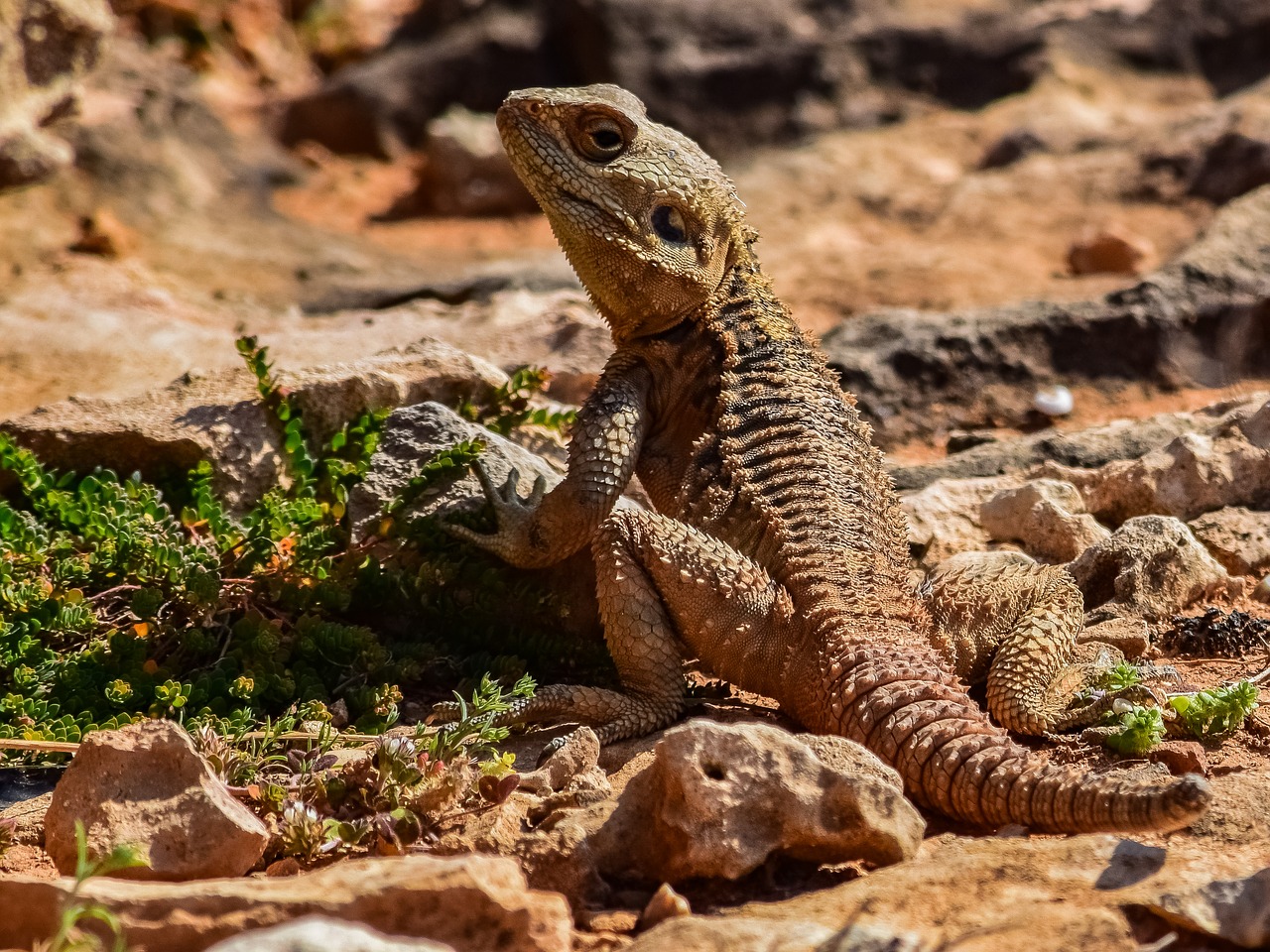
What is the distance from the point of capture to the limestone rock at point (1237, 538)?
20.0ft

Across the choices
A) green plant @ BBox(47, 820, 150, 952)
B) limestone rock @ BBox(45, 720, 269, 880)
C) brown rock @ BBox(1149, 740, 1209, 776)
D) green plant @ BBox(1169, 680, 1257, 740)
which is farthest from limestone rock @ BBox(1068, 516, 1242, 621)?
green plant @ BBox(47, 820, 150, 952)

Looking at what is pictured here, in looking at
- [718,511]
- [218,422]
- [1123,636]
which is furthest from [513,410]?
[1123,636]

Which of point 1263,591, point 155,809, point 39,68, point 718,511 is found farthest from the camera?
point 39,68

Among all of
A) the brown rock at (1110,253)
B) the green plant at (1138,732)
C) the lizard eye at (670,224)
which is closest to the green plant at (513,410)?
the lizard eye at (670,224)

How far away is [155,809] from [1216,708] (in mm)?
3275

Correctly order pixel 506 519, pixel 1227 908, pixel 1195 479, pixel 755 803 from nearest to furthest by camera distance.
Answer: pixel 1227 908 < pixel 755 803 < pixel 506 519 < pixel 1195 479

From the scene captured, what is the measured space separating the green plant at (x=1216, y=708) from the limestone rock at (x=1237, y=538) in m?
1.87

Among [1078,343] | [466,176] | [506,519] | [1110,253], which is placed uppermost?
[466,176]

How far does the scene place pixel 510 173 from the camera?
49.4 ft

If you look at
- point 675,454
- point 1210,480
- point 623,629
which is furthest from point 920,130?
point 623,629

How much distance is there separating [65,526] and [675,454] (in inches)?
101

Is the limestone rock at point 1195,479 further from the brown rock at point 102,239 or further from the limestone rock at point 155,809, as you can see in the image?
the brown rock at point 102,239

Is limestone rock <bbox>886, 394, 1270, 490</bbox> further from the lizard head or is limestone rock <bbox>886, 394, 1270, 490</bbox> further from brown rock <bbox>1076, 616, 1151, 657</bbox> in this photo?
the lizard head

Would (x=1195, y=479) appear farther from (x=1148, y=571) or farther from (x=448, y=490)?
(x=448, y=490)
